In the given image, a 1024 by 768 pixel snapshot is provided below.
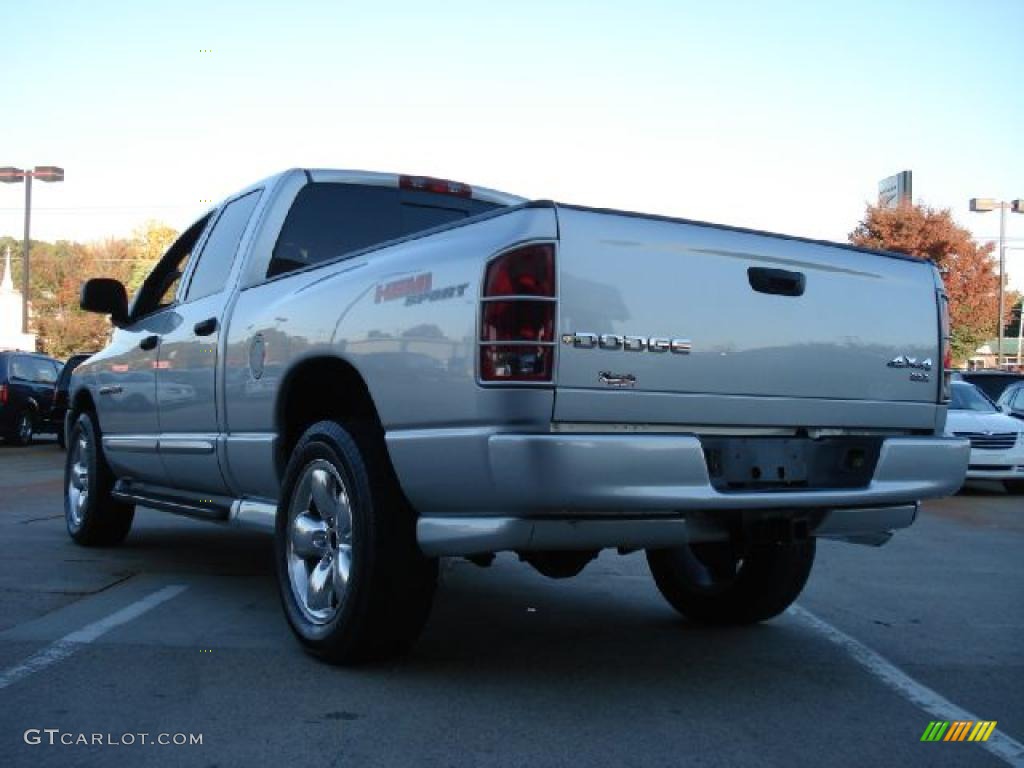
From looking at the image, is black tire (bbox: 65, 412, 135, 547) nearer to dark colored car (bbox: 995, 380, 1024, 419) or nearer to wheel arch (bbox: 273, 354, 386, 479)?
wheel arch (bbox: 273, 354, 386, 479)

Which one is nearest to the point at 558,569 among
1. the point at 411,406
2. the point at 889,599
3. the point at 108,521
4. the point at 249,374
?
the point at 411,406

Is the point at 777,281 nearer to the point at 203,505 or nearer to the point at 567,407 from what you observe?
the point at 567,407

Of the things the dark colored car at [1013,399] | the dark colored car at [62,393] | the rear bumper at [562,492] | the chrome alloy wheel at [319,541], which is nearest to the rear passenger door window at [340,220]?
the chrome alloy wheel at [319,541]

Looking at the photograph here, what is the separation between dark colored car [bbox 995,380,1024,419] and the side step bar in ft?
41.2

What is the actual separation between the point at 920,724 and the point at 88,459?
5.31 meters

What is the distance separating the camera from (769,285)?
3.87 m

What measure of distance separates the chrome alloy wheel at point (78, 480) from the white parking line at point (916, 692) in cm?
464

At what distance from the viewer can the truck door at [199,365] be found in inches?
209

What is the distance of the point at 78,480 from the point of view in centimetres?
720

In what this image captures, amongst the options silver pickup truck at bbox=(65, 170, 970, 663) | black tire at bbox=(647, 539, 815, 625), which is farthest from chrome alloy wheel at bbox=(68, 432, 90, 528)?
black tire at bbox=(647, 539, 815, 625)

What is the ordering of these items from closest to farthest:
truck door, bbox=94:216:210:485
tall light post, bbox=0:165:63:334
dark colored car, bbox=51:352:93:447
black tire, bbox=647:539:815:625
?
black tire, bbox=647:539:815:625 → truck door, bbox=94:216:210:485 → dark colored car, bbox=51:352:93:447 → tall light post, bbox=0:165:63:334

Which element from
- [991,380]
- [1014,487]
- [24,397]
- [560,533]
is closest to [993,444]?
[1014,487]

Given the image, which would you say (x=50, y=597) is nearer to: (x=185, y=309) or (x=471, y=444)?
(x=185, y=309)

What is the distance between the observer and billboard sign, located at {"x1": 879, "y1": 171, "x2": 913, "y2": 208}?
41.0 meters
